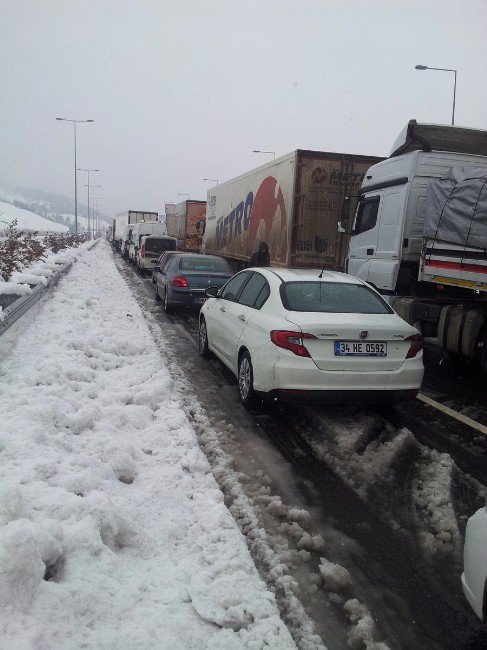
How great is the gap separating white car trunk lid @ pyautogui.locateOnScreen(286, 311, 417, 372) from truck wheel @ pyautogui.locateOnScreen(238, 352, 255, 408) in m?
0.82

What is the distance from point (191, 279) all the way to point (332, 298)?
706 centimetres

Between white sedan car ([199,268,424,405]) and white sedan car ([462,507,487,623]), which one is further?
white sedan car ([199,268,424,405])

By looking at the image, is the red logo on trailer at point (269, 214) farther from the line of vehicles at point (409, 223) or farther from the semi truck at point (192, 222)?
the semi truck at point (192, 222)

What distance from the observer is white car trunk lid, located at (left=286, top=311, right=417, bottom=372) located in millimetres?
4914

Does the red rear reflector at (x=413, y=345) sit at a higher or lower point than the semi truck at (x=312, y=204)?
lower

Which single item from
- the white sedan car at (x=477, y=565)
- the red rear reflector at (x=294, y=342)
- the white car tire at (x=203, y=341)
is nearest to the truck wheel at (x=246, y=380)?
the red rear reflector at (x=294, y=342)

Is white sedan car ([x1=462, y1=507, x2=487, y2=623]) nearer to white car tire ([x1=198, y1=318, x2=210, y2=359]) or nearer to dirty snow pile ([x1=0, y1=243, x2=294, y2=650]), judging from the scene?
dirty snow pile ([x1=0, y1=243, x2=294, y2=650])

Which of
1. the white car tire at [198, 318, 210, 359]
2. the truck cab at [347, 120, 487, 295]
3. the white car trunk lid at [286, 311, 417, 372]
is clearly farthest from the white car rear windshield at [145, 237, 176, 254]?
the white car trunk lid at [286, 311, 417, 372]

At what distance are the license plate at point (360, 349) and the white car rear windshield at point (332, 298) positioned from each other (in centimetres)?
51

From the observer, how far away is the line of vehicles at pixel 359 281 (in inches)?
194

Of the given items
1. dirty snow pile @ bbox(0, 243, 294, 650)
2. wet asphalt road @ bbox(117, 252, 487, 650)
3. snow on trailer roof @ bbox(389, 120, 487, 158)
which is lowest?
wet asphalt road @ bbox(117, 252, 487, 650)

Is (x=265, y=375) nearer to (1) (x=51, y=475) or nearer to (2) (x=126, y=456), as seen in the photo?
(2) (x=126, y=456)

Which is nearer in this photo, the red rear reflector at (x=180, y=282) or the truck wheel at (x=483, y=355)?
the truck wheel at (x=483, y=355)

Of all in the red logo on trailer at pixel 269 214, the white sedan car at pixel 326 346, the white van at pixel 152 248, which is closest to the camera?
the white sedan car at pixel 326 346
